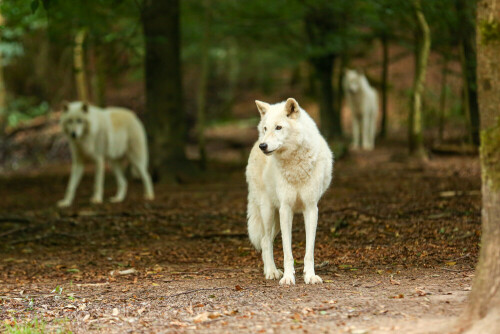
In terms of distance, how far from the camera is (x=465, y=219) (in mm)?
7668

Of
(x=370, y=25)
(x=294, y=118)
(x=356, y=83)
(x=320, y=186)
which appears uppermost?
(x=370, y=25)

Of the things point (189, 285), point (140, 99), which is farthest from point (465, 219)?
point (140, 99)

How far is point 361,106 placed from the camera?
15.9 metres

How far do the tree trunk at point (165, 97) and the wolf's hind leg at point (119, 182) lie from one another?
1041mm

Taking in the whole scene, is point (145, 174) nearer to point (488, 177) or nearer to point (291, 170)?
point (291, 170)

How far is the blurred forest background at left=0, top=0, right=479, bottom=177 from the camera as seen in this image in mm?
11073

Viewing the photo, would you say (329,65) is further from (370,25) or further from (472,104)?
(472,104)

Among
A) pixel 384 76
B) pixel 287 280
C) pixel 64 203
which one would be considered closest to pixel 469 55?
pixel 384 76

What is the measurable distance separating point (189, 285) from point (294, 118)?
1.84 m

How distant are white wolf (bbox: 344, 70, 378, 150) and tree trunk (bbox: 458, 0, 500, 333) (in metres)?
11.7

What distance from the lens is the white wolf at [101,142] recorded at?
433 inches

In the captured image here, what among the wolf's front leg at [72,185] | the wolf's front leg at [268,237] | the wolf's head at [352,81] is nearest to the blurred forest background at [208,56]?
the wolf's head at [352,81]

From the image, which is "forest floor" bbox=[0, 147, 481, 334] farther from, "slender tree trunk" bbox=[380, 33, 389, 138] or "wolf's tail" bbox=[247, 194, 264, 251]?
"slender tree trunk" bbox=[380, 33, 389, 138]

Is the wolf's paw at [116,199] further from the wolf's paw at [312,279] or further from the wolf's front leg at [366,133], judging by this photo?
the wolf's front leg at [366,133]
